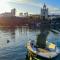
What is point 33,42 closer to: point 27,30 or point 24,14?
point 27,30

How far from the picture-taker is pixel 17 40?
3.05 m

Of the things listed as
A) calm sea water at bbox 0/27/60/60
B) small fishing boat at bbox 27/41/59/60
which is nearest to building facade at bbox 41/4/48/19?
calm sea water at bbox 0/27/60/60

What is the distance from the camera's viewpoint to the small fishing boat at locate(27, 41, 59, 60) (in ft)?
9.55

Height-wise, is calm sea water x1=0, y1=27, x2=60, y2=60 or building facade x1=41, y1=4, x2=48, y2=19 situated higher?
building facade x1=41, y1=4, x2=48, y2=19

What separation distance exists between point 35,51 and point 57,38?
0.41 m

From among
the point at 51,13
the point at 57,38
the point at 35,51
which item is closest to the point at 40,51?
the point at 35,51

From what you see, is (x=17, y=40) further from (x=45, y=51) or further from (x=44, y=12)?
(x=44, y=12)

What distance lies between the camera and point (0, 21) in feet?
9.84

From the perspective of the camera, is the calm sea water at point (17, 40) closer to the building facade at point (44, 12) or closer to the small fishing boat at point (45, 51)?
the small fishing boat at point (45, 51)

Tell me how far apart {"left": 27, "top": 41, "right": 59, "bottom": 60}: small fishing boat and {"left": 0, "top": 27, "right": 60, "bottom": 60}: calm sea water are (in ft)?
0.24

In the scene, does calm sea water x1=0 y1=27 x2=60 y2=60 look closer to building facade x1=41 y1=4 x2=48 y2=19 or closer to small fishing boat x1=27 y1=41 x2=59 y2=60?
small fishing boat x1=27 y1=41 x2=59 y2=60

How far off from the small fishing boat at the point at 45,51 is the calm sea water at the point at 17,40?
0.07 meters

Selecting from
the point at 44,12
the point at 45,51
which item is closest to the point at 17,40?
the point at 45,51

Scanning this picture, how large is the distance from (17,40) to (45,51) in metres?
0.47
